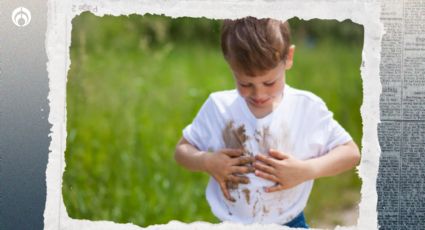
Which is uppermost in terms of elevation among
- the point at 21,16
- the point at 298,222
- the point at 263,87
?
the point at 21,16

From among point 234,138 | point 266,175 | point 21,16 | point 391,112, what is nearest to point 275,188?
point 266,175

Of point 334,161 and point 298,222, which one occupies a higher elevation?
point 334,161

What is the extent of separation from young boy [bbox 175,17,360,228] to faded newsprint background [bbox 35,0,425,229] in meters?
0.10

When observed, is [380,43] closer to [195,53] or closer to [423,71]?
[423,71]

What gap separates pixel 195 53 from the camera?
3.02 meters

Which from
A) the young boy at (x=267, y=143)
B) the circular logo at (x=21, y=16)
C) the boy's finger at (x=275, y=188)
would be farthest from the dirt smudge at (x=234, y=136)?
the circular logo at (x=21, y=16)

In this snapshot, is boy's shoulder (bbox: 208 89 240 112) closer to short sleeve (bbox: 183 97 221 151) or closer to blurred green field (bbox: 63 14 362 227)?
short sleeve (bbox: 183 97 221 151)

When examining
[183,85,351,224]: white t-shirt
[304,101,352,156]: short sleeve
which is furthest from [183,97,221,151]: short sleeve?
[304,101,352,156]: short sleeve

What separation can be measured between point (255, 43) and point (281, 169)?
30 cm

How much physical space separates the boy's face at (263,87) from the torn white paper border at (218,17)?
13 cm

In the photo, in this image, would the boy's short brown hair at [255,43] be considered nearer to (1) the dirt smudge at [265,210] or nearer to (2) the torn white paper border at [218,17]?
(2) the torn white paper border at [218,17]

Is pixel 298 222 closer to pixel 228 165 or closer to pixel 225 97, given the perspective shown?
pixel 228 165

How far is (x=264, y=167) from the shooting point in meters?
1.86

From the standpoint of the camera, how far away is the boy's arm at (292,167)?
1.85 meters
